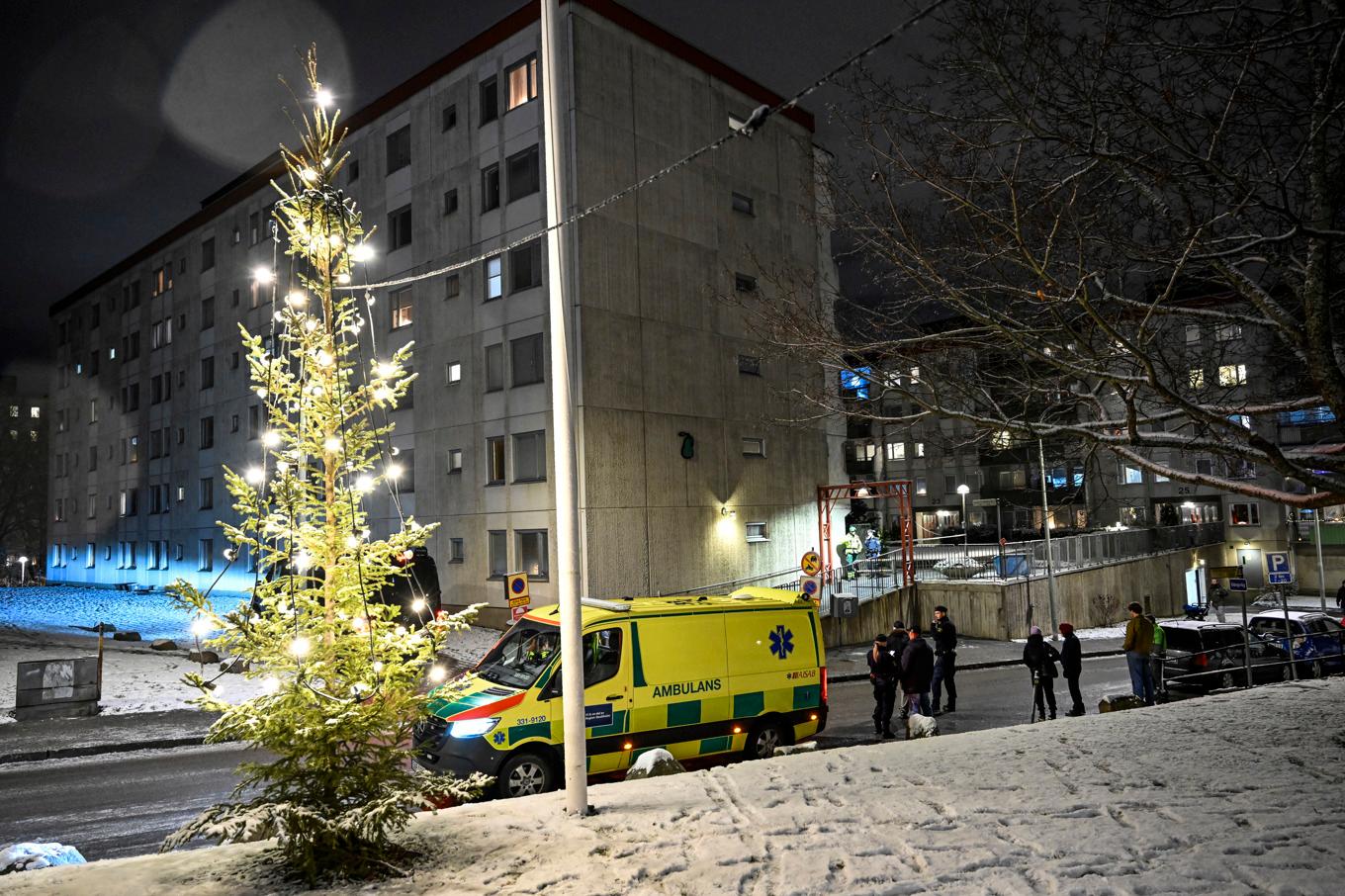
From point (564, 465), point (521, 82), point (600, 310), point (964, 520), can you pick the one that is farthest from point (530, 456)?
point (964, 520)

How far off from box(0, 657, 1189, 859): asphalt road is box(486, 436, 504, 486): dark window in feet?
40.7

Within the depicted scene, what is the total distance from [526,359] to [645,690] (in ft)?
52.4

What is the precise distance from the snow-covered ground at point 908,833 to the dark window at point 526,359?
56.8 ft

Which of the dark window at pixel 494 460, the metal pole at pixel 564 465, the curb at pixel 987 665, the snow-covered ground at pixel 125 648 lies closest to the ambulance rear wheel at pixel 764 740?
the metal pole at pixel 564 465

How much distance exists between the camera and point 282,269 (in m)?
33.0

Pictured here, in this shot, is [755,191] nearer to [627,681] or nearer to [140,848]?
[627,681]

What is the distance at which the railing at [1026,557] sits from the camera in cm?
2672

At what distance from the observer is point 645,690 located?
9664mm

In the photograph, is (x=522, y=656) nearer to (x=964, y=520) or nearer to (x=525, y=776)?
(x=525, y=776)

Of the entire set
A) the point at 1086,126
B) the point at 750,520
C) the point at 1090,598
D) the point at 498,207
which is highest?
the point at 498,207

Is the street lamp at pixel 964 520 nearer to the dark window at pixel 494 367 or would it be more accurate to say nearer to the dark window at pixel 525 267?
the dark window at pixel 494 367

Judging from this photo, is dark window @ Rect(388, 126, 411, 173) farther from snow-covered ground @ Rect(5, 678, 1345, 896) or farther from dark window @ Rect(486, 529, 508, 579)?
snow-covered ground @ Rect(5, 678, 1345, 896)

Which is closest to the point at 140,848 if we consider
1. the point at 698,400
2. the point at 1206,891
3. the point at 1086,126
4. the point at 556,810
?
the point at 556,810

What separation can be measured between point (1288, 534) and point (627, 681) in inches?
1980
